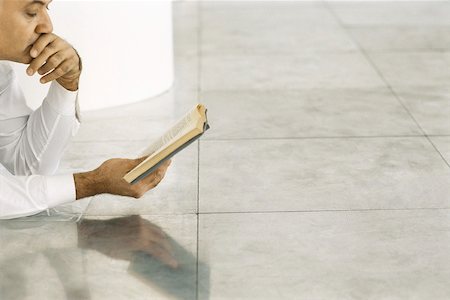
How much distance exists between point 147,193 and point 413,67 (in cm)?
210

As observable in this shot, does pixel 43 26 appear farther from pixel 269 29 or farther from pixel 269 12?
pixel 269 12

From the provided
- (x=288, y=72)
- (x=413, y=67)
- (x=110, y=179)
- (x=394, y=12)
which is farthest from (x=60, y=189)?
(x=394, y=12)

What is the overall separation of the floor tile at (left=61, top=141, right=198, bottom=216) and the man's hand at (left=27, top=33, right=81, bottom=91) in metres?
0.47

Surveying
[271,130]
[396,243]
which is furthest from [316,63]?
[396,243]

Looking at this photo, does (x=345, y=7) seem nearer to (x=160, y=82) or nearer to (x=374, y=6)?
(x=374, y=6)

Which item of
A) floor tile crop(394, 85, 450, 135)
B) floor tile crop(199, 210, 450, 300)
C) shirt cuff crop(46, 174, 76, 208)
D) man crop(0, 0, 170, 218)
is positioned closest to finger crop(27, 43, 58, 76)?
man crop(0, 0, 170, 218)

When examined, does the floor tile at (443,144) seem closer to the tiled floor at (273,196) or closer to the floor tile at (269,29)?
the tiled floor at (273,196)

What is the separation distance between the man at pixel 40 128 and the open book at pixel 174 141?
82 millimetres

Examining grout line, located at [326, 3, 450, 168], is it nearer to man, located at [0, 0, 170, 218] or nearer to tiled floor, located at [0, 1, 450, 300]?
tiled floor, located at [0, 1, 450, 300]

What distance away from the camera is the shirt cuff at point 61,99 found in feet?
8.88

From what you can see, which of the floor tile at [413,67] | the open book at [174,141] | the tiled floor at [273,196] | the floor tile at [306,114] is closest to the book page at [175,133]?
the open book at [174,141]

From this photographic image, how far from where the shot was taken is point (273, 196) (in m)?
2.89

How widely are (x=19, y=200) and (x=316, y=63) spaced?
8.29 ft

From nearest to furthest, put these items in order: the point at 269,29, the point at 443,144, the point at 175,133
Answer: the point at 175,133
the point at 443,144
the point at 269,29
